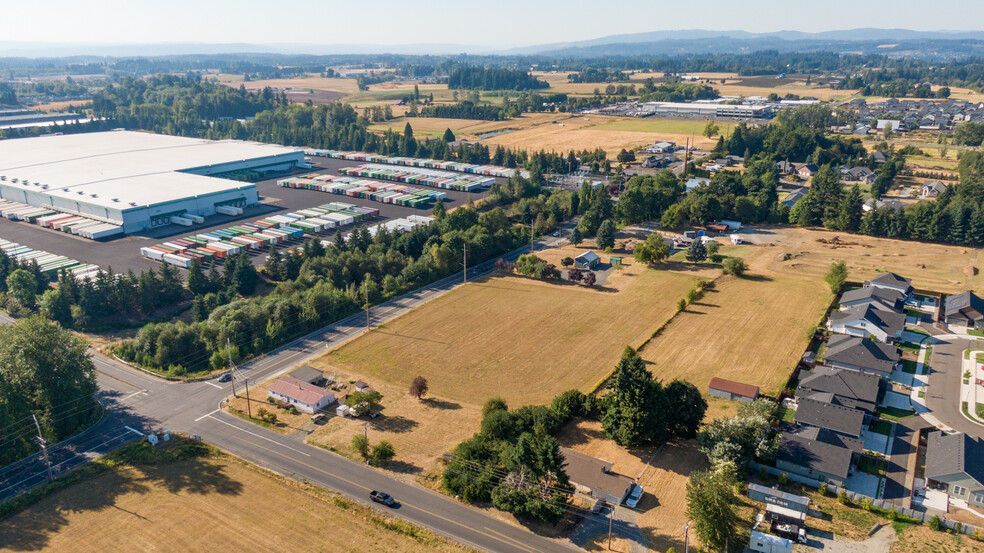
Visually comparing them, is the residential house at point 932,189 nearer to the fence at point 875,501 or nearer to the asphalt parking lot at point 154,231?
the asphalt parking lot at point 154,231

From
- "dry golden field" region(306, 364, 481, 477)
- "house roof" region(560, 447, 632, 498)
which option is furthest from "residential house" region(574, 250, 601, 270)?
"house roof" region(560, 447, 632, 498)

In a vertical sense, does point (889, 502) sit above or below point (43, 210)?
below

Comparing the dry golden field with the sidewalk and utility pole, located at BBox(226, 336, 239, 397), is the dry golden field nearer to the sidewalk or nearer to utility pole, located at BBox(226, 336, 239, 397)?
utility pole, located at BBox(226, 336, 239, 397)

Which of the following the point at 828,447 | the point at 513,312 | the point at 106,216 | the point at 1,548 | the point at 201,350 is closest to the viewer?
the point at 1,548

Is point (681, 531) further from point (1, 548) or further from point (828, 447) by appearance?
point (1, 548)

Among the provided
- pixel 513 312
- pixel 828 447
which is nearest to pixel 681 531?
pixel 828 447

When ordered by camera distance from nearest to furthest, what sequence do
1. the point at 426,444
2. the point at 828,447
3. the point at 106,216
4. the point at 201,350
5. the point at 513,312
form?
the point at 828,447 → the point at 426,444 → the point at 201,350 → the point at 513,312 → the point at 106,216

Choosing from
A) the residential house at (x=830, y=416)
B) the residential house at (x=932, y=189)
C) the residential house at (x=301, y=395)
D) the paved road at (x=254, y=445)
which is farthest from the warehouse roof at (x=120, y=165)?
the residential house at (x=932, y=189)
